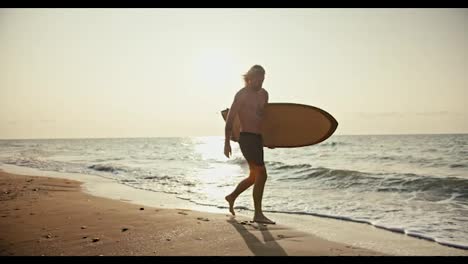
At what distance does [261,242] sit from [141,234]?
46.6 inches

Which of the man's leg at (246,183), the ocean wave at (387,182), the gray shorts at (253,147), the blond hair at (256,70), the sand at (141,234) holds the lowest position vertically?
the ocean wave at (387,182)

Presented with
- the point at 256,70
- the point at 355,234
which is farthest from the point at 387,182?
the point at 256,70

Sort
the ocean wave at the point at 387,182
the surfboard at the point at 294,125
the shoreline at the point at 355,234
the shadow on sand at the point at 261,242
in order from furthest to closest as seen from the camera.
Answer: the ocean wave at the point at 387,182, the surfboard at the point at 294,125, the shoreline at the point at 355,234, the shadow on sand at the point at 261,242

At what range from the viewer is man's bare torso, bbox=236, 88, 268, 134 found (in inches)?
183

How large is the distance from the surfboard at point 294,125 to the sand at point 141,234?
1.41 meters

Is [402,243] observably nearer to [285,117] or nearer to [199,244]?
[199,244]

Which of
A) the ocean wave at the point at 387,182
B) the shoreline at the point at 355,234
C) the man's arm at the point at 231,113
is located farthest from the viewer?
the ocean wave at the point at 387,182

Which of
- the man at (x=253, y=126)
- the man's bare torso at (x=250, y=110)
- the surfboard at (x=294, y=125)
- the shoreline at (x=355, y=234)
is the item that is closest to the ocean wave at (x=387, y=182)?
the surfboard at (x=294, y=125)

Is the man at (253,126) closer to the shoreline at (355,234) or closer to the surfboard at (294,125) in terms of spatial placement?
the shoreline at (355,234)

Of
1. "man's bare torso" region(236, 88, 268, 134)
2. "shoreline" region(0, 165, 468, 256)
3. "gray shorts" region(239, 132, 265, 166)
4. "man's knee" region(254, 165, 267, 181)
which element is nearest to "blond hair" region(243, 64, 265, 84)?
"man's bare torso" region(236, 88, 268, 134)

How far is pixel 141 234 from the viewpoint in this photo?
12.5 ft

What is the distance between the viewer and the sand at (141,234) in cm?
323
